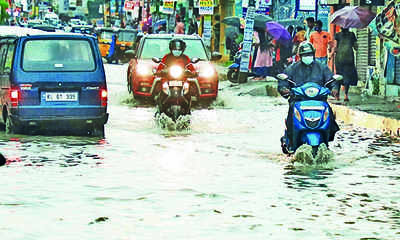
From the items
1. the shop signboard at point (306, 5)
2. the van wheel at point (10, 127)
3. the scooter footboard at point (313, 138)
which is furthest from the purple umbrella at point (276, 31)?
the scooter footboard at point (313, 138)

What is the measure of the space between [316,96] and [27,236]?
18.8 ft

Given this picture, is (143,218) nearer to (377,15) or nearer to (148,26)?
(377,15)

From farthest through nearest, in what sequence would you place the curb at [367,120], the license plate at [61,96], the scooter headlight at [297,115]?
1. the curb at [367,120]
2. the license plate at [61,96]
3. the scooter headlight at [297,115]

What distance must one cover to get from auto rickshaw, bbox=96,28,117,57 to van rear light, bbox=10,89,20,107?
38.3 meters

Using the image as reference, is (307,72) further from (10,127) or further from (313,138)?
(10,127)

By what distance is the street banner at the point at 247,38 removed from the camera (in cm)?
3091

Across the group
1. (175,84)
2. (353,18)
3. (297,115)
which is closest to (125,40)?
(353,18)

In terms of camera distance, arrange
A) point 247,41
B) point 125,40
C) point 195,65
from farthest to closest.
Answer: point 125,40
point 247,41
point 195,65

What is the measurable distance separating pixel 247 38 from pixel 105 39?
924 inches

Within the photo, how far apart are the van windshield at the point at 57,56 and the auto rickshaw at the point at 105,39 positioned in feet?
124

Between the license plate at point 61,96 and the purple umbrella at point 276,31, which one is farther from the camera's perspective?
the purple umbrella at point 276,31

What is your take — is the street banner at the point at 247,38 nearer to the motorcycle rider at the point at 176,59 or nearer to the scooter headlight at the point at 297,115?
the motorcycle rider at the point at 176,59

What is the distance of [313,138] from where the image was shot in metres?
12.8

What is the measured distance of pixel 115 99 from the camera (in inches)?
1024
